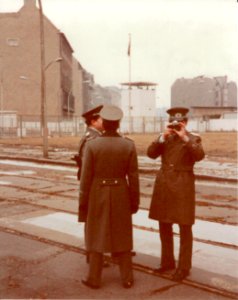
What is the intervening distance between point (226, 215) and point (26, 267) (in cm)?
434

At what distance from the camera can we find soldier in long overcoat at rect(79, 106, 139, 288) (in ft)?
16.1

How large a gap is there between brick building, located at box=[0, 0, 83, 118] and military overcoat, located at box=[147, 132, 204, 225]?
58.2m

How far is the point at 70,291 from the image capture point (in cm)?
488

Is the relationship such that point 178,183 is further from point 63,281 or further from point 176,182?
point 63,281

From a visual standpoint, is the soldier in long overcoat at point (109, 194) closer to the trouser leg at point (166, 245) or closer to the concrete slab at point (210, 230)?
the trouser leg at point (166, 245)

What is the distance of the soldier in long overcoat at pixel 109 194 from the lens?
490cm

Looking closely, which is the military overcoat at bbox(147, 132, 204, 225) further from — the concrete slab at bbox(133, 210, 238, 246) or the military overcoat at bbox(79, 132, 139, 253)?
the concrete slab at bbox(133, 210, 238, 246)

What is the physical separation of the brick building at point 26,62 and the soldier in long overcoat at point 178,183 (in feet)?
191

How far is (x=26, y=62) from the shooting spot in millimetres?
63531

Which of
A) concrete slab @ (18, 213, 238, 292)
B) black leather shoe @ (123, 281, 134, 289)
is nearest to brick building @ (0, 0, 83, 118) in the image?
concrete slab @ (18, 213, 238, 292)

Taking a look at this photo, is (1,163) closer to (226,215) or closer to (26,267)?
(226,215)

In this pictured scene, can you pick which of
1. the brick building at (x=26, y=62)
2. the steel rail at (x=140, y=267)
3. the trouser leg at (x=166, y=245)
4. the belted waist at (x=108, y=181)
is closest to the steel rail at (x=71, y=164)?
the steel rail at (x=140, y=267)

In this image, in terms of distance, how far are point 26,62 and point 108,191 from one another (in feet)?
200

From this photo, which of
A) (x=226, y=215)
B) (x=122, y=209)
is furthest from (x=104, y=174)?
(x=226, y=215)
